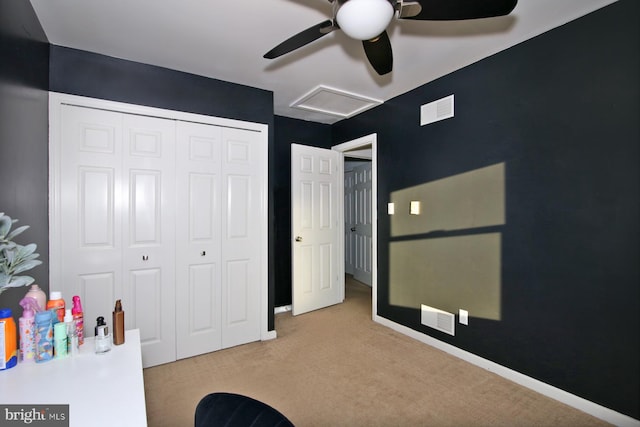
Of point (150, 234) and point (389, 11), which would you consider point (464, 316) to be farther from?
point (150, 234)

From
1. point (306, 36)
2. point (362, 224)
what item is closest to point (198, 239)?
point (306, 36)

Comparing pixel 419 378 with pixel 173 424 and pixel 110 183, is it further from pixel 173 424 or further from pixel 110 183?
pixel 110 183

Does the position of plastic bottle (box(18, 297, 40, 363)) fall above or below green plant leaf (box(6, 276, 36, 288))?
below

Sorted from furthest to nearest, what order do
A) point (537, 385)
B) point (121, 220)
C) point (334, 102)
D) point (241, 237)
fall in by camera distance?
point (334, 102) → point (241, 237) → point (121, 220) → point (537, 385)

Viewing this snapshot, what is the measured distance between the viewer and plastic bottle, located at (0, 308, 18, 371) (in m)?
1.10

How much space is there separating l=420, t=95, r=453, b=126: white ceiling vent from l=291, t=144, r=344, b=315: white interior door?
1.41m

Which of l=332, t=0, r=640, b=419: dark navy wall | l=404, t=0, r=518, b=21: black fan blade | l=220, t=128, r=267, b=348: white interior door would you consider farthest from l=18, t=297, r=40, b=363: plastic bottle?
l=332, t=0, r=640, b=419: dark navy wall

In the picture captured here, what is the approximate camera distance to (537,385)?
2174mm

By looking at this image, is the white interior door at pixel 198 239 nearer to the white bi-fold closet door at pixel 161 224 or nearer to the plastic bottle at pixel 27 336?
the white bi-fold closet door at pixel 161 224

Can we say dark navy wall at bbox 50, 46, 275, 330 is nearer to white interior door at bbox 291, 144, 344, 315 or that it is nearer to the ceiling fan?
white interior door at bbox 291, 144, 344, 315

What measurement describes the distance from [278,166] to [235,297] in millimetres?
1759

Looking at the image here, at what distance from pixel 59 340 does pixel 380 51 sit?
2.03m

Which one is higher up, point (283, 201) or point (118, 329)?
point (283, 201)

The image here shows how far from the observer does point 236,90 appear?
→ 118 inches
